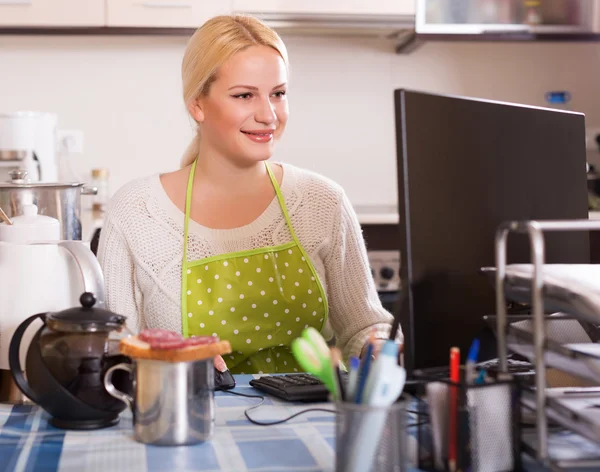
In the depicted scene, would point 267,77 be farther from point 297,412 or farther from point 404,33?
point 404,33

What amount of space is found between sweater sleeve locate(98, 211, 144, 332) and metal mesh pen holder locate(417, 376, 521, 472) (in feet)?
2.86

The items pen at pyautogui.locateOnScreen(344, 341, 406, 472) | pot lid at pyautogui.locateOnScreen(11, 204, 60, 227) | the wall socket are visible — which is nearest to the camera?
pen at pyautogui.locateOnScreen(344, 341, 406, 472)

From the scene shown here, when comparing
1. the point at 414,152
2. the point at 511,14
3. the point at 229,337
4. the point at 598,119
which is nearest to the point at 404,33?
the point at 511,14

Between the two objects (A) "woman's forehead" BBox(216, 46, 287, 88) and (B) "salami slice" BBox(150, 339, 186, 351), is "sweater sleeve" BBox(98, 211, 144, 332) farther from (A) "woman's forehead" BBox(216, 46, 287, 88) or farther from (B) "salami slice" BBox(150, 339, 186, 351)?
(B) "salami slice" BBox(150, 339, 186, 351)

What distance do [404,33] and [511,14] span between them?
40 centimetres

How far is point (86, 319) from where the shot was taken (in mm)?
901

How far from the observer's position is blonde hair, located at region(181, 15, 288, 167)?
157 centimetres

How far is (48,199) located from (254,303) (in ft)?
1.36

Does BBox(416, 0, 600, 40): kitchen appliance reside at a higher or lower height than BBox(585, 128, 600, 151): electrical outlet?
higher

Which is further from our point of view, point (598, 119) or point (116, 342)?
point (598, 119)

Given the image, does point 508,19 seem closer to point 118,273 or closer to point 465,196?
point 118,273

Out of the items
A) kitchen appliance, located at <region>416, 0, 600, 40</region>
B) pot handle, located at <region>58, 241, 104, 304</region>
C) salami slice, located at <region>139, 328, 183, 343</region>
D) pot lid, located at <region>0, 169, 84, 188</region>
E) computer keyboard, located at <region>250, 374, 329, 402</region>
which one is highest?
kitchen appliance, located at <region>416, 0, 600, 40</region>

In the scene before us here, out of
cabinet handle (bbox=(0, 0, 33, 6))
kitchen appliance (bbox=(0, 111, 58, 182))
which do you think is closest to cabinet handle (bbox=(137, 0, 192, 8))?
Result: cabinet handle (bbox=(0, 0, 33, 6))

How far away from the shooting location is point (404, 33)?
3.08m
